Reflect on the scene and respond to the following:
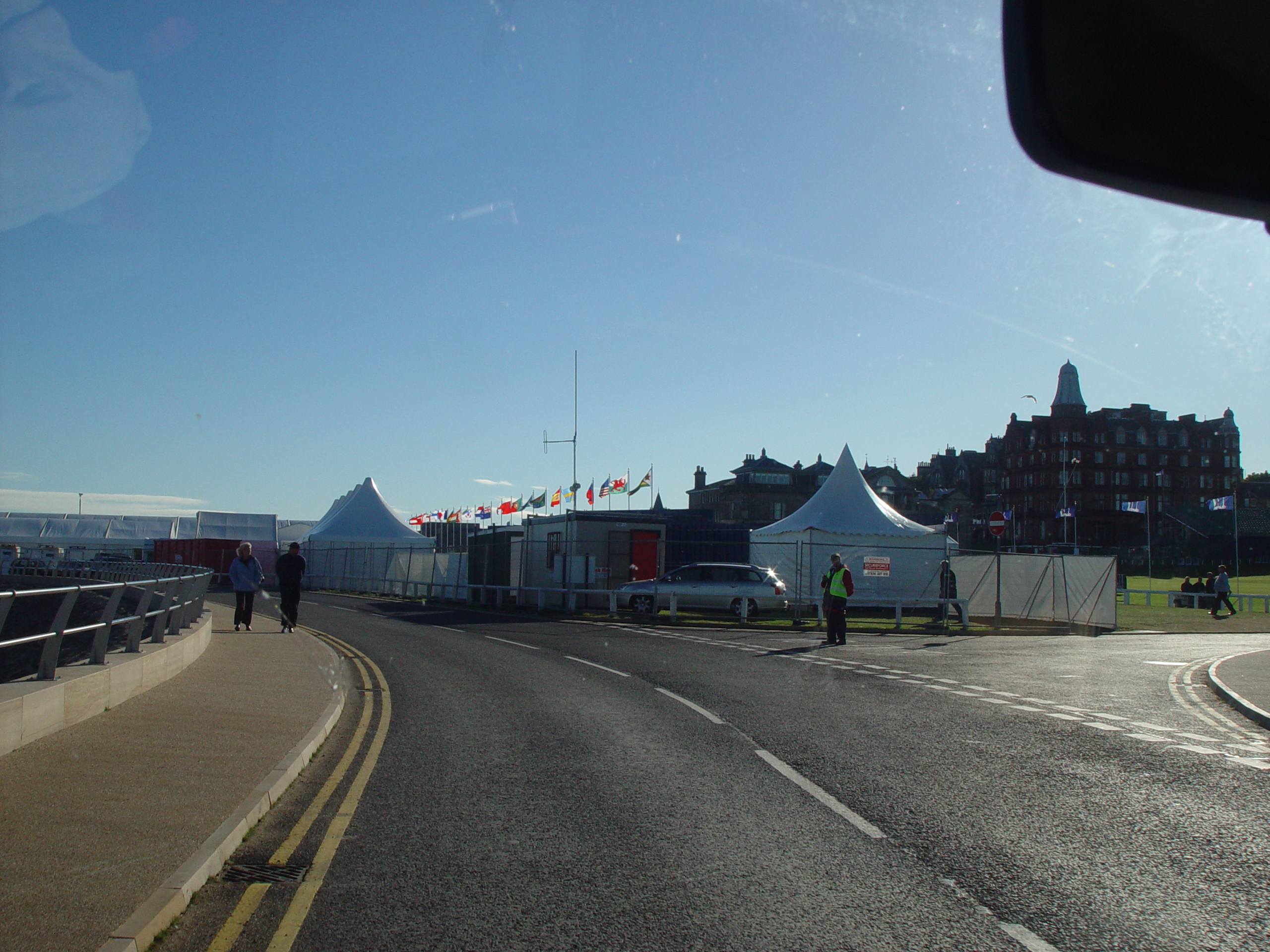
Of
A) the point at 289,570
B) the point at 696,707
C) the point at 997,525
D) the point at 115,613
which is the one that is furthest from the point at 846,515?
the point at 115,613

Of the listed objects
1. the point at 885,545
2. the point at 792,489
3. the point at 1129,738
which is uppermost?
the point at 792,489

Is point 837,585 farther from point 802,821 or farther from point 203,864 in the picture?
point 203,864

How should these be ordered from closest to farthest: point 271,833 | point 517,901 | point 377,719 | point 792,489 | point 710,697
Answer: point 517,901, point 271,833, point 377,719, point 710,697, point 792,489

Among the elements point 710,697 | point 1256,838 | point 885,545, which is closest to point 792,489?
point 885,545

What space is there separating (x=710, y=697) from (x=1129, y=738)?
4.78 m

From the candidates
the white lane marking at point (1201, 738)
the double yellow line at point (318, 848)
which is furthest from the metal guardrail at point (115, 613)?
the white lane marking at point (1201, 738)

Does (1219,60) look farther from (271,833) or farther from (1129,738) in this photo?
(1129,738)

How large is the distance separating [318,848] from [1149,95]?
5877mm

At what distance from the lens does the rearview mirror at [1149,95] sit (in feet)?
5.74

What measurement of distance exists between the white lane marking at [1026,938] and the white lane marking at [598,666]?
10.4m

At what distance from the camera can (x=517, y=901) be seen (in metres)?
5.11

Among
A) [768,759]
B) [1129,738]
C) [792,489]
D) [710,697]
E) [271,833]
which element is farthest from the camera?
[792,489]

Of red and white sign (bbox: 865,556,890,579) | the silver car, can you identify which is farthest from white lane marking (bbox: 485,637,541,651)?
red and white sign (bbox: 865,556,890,579)

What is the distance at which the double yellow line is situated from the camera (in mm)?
4684
